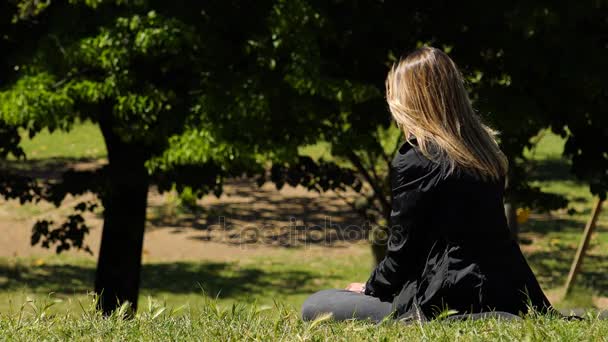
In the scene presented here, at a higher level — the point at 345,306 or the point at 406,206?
the point at 406,206

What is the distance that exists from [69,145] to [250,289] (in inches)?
592

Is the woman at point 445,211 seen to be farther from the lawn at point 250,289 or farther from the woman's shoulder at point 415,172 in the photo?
the lawn at point 250,289

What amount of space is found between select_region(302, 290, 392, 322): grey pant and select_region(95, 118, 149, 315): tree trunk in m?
5.03

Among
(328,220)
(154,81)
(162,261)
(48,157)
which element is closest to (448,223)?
(154,81)

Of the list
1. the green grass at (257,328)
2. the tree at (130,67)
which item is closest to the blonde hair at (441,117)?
the green grass at (257,328)

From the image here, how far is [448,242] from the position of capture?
4.02 m

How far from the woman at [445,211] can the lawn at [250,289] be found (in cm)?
16

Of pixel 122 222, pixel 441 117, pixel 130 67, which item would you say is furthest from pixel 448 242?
pixel 122 222

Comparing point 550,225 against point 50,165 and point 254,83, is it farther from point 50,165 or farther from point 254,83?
point 254,83

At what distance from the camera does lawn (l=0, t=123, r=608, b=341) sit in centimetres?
385

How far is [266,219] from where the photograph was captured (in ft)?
61.0

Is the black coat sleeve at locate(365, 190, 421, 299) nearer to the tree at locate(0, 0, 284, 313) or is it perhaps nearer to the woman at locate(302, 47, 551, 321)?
the woman at locate(302, 47, 551, 321)

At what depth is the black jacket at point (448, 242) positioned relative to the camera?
3.99m

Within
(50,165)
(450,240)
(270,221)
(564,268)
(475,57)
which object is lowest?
(564,268)
